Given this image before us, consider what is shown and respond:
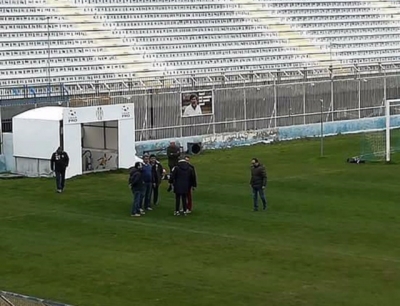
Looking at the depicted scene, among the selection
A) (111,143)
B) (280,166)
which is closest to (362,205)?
(280,166)

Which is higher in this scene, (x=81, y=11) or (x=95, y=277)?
(x=81, y=11)

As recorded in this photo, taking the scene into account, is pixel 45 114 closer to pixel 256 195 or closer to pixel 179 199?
pixel 179 199

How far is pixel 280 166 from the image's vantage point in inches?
1312

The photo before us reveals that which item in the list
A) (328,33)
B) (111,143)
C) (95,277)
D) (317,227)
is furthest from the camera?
(328,33)

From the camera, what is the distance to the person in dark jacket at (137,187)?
78.3 ft

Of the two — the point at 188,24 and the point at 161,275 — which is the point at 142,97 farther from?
the point at 161,275

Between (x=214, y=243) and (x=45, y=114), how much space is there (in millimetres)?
13052

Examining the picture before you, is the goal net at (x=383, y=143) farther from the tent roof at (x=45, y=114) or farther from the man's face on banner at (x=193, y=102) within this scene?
the tent roof at (x=45, y=114)

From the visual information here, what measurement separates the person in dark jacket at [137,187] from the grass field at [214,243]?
377 millimetres

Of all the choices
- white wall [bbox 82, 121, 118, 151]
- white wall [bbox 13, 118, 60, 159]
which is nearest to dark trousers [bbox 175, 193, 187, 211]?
white wall [bbox 13, 118, 60, 159]

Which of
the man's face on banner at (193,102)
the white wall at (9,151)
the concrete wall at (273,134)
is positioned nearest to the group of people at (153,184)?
the white wall at (9,151)

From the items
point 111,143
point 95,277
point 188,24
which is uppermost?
point 188,24

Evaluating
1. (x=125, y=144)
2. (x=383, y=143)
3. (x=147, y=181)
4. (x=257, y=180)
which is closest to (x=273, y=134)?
(x=383, y=143)

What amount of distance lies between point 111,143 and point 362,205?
35.4 feet
